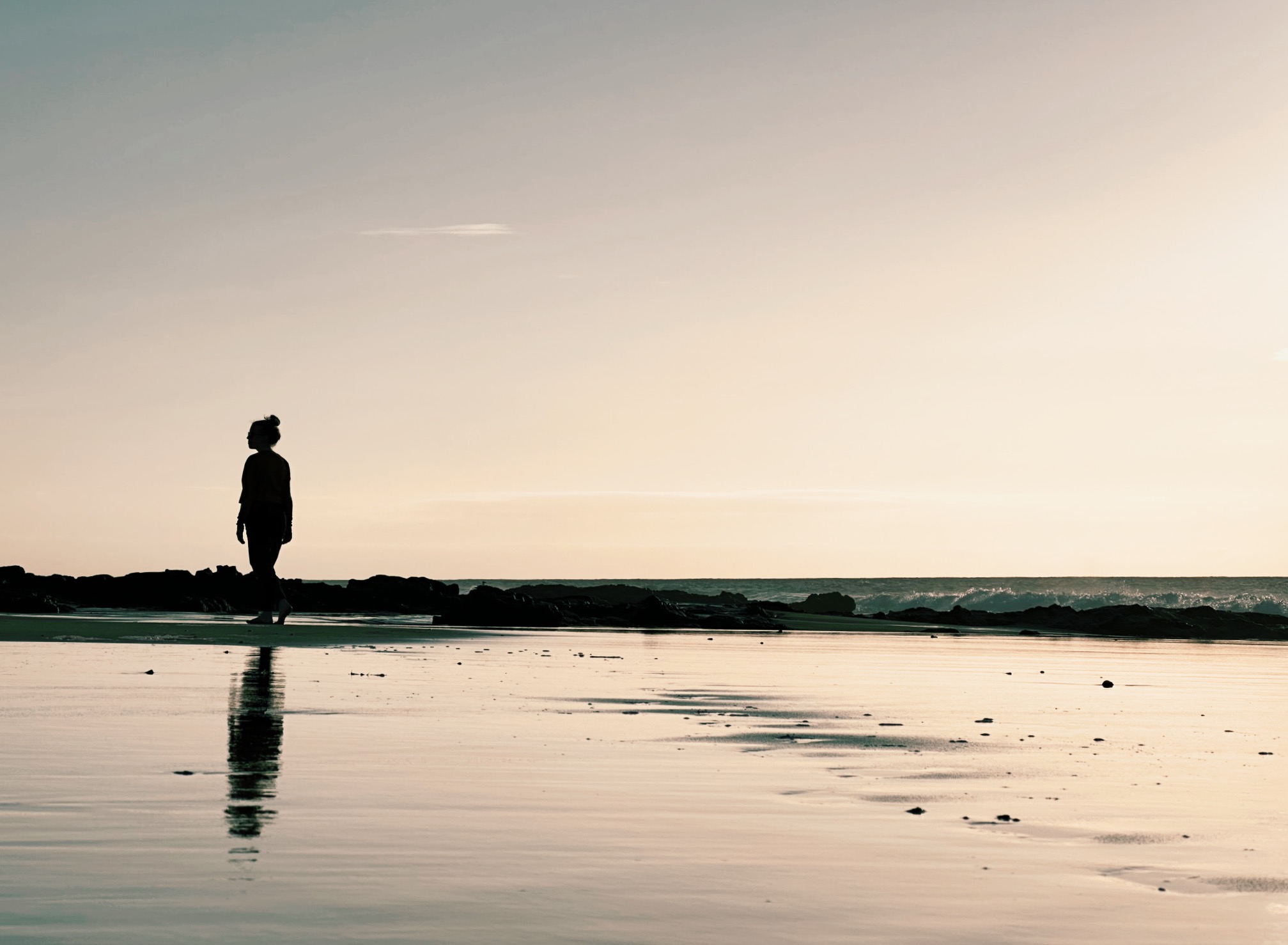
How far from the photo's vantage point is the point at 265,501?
20.0 meters

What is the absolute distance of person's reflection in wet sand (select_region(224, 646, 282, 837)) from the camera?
551 centimetres

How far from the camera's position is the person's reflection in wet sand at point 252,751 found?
18.1 ft

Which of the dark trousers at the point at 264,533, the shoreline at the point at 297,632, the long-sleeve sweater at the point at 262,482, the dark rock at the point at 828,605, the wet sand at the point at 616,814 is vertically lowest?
the wet sand at the point at 616,814

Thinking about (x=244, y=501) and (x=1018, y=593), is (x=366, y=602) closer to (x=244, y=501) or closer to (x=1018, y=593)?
(x=244, y=501)

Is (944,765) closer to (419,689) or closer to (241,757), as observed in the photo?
(241,757)

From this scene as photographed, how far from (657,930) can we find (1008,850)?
192cm

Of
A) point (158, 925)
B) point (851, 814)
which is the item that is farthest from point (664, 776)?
point (158, 925)

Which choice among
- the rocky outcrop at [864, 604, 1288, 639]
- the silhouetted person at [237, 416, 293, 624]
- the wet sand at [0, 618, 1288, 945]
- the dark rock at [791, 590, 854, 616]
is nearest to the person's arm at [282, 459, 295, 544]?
the silhouetted person at [237, 416, 293, 624]

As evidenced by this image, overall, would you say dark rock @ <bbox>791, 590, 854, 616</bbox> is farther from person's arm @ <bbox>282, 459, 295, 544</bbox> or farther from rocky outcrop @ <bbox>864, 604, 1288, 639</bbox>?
person's arm @ <bbox>282, 459, 295, 544</bbox>

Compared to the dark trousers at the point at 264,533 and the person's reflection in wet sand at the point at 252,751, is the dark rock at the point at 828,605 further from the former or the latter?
the person's reflection in wet sand at the point at 252,751

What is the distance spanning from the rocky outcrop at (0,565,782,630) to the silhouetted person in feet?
37.1

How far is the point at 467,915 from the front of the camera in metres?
4.04

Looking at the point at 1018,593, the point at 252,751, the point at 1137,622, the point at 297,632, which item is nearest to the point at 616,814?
the point at 252,751

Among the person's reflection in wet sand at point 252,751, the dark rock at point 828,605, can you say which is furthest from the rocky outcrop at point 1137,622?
the person's reflection in wet sand at point 252,751
